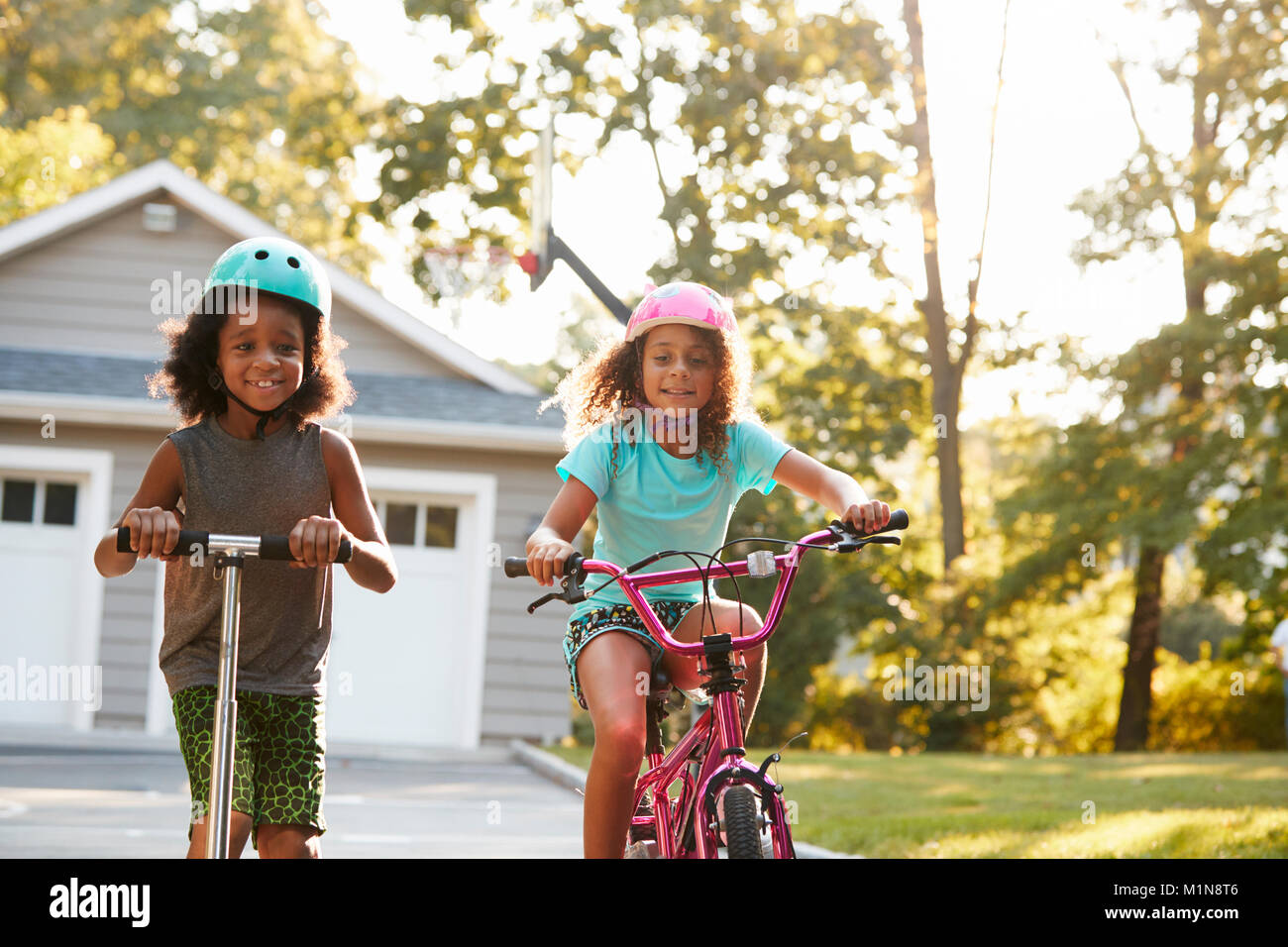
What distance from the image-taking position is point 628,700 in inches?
137

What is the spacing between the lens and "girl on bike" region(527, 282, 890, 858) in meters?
3.54

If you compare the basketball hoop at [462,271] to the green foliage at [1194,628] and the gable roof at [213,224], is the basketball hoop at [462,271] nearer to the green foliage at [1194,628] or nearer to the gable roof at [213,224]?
the gable roof at [213,224]

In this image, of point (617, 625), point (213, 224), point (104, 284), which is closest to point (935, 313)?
point (213, 224)

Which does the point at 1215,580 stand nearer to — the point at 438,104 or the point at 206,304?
the point at 438,104

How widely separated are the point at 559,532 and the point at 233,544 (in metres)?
0.93

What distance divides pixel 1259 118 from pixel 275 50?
22841 millimetres

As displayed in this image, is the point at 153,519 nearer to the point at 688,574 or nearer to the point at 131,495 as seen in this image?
the point at 688,574

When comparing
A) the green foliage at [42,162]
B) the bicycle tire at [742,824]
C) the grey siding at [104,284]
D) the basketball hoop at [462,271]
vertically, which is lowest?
the bicycle tire at [742,824]

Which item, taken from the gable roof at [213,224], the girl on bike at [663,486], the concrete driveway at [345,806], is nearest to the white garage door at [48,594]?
the concrete driveway at [345,806]

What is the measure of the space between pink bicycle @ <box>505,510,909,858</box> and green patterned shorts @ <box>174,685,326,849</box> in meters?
0.68

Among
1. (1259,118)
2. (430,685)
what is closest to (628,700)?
(430,685)

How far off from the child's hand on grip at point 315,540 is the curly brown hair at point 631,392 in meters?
1.07

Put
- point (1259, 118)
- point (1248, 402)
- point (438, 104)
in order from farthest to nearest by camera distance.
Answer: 1. point (438, 104)
2. point (1259, 118)
3. point (1248, 402)

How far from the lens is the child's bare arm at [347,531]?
294 cm
